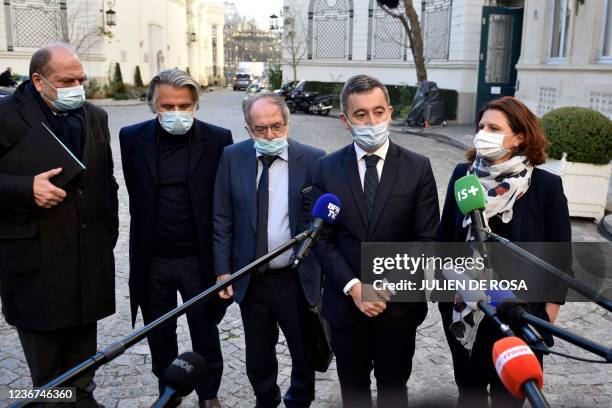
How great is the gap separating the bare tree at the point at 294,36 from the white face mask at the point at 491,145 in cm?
2740

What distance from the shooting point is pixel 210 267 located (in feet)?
10.7

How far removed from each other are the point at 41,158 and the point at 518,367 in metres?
2.47

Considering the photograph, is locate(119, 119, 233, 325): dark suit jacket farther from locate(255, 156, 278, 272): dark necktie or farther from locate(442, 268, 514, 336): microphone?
locate(442, 268, 514, 336): microphone

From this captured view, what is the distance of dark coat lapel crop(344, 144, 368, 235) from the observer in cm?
264

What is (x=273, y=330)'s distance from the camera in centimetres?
318

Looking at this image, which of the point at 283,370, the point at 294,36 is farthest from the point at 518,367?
the point at 294,36

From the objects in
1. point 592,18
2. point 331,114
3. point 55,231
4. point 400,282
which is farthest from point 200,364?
point 331,114

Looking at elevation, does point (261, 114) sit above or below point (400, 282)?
above

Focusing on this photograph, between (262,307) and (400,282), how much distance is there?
83 cm

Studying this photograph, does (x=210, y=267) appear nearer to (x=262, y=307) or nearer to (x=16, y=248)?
(x=262, y=307)

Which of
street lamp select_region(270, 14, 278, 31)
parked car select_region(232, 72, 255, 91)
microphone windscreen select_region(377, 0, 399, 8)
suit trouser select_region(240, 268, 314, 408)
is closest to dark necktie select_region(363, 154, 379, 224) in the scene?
suit trouser select_region(240, 268, 314, 408)

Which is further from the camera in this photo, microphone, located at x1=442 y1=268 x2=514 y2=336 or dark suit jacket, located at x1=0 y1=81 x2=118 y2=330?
dark suit jacket, located at x1=0 y1=81 x2=118 y2=330

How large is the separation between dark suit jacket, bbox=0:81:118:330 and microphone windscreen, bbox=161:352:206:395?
1757 mm

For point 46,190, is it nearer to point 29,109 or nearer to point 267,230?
point 29,109
